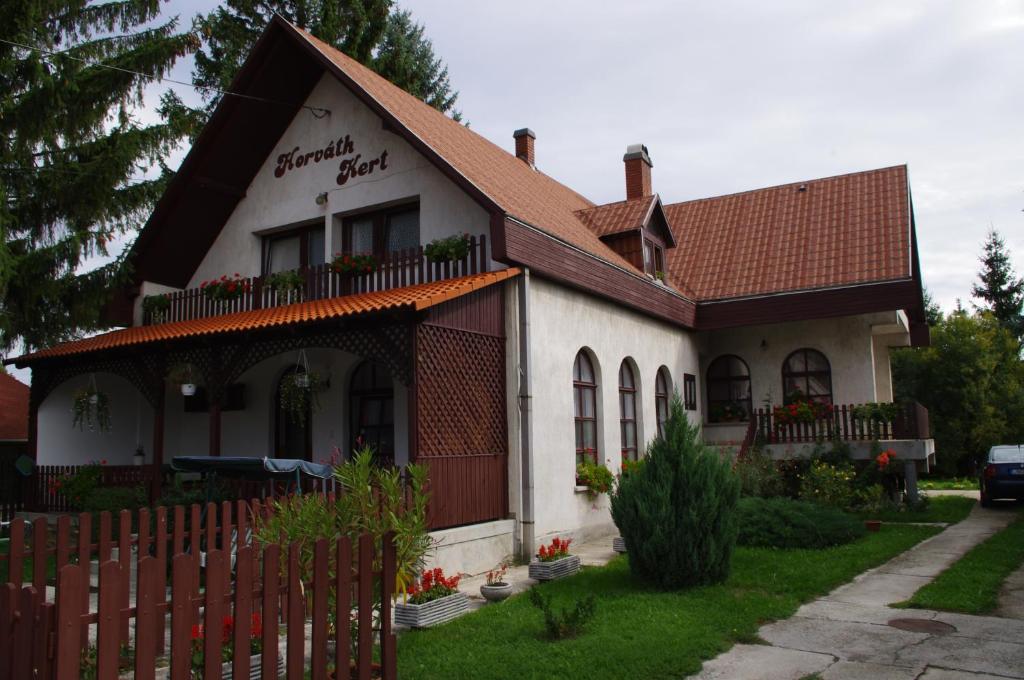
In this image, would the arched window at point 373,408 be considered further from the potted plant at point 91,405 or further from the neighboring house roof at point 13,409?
the neighboring house roof at point 13,409

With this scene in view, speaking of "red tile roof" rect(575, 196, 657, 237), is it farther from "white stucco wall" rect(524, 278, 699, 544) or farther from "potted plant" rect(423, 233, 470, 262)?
"potted plant" rect(423, 233, 470, 262)

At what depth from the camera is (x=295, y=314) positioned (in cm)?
1250

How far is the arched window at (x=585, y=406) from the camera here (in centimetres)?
1455

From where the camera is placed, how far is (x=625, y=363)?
16641 millimetres

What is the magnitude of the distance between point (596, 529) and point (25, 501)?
10.2 meters

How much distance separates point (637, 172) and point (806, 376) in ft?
24.0

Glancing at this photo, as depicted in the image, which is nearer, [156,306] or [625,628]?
[625,628]

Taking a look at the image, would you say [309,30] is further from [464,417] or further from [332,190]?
[464,417]

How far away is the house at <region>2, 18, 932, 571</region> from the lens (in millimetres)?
12126

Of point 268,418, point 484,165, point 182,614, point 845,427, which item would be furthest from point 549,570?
point 845,427

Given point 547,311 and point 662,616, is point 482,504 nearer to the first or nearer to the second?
point 547,311

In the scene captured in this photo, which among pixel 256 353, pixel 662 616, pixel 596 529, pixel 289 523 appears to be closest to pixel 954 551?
pixel 596 529

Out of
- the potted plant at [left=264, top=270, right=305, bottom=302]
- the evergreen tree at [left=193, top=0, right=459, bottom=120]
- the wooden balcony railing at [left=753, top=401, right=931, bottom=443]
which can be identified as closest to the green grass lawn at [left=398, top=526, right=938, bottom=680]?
the wooden balcony railing at [left=753, top=401, right=931, bottom=443]

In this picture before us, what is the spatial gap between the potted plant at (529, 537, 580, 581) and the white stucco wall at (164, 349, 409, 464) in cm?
416
